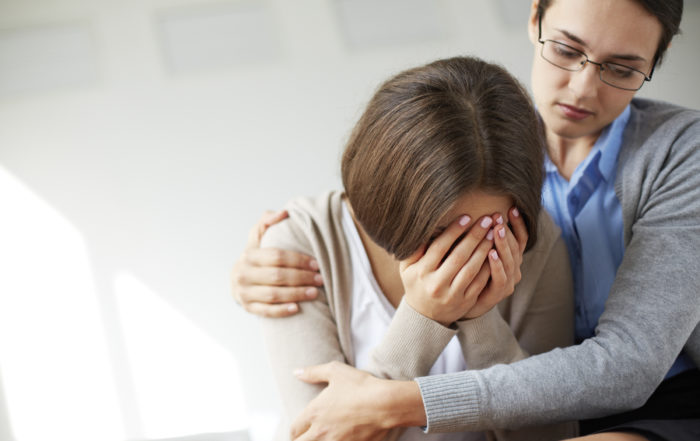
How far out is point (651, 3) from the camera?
121 centimetres

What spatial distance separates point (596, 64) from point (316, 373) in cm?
83

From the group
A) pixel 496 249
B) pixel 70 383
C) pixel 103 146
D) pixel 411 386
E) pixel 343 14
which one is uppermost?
pixel 343 14

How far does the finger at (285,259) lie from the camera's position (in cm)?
127

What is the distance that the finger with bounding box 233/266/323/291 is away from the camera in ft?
4.06

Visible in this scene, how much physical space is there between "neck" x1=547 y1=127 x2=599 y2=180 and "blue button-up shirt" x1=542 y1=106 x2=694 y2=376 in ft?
0.19

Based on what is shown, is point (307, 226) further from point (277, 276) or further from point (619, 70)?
point (619, 70)

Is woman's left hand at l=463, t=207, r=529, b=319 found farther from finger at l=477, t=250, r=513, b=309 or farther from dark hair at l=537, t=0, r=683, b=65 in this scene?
dark hair at l=537, t=0, r=683, b=65

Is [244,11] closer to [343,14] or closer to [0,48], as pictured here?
[343,14]

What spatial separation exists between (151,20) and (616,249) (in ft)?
5.56

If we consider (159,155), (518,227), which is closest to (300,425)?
(518,227)

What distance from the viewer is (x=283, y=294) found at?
4.05 feet

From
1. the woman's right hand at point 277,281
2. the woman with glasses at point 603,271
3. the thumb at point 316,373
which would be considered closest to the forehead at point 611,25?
the woman with glasses at point 603,271

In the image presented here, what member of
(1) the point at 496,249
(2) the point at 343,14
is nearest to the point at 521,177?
(1) the point at 496,249

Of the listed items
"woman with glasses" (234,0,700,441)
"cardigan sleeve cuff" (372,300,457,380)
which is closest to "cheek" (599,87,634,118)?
"woman with glasses" (234,0,700,441)
